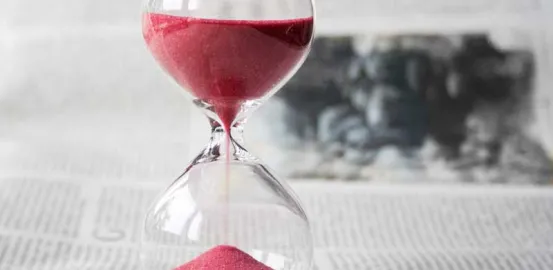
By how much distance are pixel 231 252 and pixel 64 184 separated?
25.1 inches

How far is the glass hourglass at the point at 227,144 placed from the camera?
809 millimetres

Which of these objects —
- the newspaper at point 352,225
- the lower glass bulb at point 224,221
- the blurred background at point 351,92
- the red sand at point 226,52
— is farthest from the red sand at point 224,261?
the blurred background at point 351,92

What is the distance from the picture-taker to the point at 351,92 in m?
1.64

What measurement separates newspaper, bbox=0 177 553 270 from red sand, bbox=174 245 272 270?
337 mm

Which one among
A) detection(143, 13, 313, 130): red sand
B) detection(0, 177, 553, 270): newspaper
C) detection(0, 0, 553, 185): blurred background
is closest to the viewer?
detection(143, 13, 313, 130): red sand

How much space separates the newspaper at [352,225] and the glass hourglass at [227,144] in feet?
1.08

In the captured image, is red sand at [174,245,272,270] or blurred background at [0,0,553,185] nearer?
red sand at [174,245,272,270]

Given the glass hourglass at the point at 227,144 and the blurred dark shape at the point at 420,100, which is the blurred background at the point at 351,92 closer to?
the blurred dark shape at the point at 420,100

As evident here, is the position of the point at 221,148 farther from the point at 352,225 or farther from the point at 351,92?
the point at 351,92

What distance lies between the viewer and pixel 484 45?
5.45ft

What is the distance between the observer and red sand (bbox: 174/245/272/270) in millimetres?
880

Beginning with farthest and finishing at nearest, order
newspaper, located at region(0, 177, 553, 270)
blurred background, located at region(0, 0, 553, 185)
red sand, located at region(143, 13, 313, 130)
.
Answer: blurred background, located at region(0, 0, 553, 185) < newspaper, located at region(0, 177, 553, 270) < red sand, located at region(143, 13, 313, 130)

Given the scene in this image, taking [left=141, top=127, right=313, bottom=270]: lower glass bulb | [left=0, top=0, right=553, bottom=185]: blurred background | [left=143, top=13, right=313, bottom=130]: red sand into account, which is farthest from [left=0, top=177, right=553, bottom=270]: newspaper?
[left=143, top=13, right=313, bottom=130]: red sand

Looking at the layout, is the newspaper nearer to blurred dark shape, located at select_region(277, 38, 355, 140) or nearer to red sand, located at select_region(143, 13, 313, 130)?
blurred dark shape, located at select_region(277, 38, 355, 140)
